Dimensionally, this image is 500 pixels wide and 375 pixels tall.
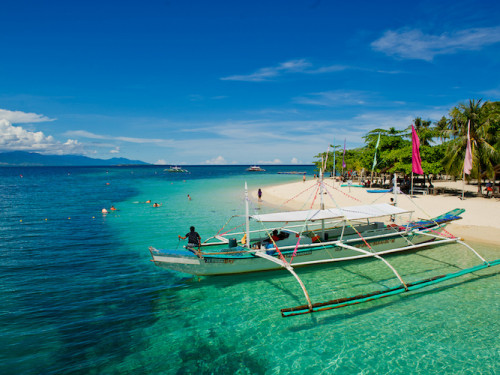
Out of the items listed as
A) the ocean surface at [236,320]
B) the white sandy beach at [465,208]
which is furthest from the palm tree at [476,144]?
the ocean surface at [236,320]

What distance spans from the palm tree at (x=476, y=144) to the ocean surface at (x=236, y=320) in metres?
16.6

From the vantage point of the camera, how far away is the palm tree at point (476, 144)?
96.4 ft

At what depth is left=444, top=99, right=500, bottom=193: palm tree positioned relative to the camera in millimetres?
29391

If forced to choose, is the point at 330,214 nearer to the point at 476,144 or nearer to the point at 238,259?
the point at 238,259

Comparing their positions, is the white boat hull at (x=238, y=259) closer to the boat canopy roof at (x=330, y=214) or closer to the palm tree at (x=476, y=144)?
the boat canopy roof at (x=330, y=214)

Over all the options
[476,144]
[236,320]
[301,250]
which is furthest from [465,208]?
[236,320]

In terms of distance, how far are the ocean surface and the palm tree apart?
54.4 feet

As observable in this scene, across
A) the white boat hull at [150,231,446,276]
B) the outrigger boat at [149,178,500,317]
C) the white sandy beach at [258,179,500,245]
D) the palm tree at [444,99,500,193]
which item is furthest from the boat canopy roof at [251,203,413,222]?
the palm tree at [444,99,500,193]

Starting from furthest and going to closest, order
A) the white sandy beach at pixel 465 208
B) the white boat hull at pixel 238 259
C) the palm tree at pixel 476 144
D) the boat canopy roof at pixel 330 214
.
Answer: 1. the palm tree at pixel 476 144
2. the white sandy beach at pixel 465 208
3. the boat canopy roof at pixel 330 214
4. the white boat hull at pixel 238 259

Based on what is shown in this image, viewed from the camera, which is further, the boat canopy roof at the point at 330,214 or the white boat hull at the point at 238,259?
the boat canopy roof at the point at 330,214

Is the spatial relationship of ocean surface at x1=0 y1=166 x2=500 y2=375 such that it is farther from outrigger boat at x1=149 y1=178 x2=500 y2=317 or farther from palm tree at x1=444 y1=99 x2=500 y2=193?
palm tree at x1=444 y1=99 x2=500 y2=193

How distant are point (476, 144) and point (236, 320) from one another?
32651 mm

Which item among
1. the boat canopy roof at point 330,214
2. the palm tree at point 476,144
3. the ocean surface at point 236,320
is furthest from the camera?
the palm tree at point 476,144

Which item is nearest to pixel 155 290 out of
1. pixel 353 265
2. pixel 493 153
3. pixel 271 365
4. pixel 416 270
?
pixel 271 365
